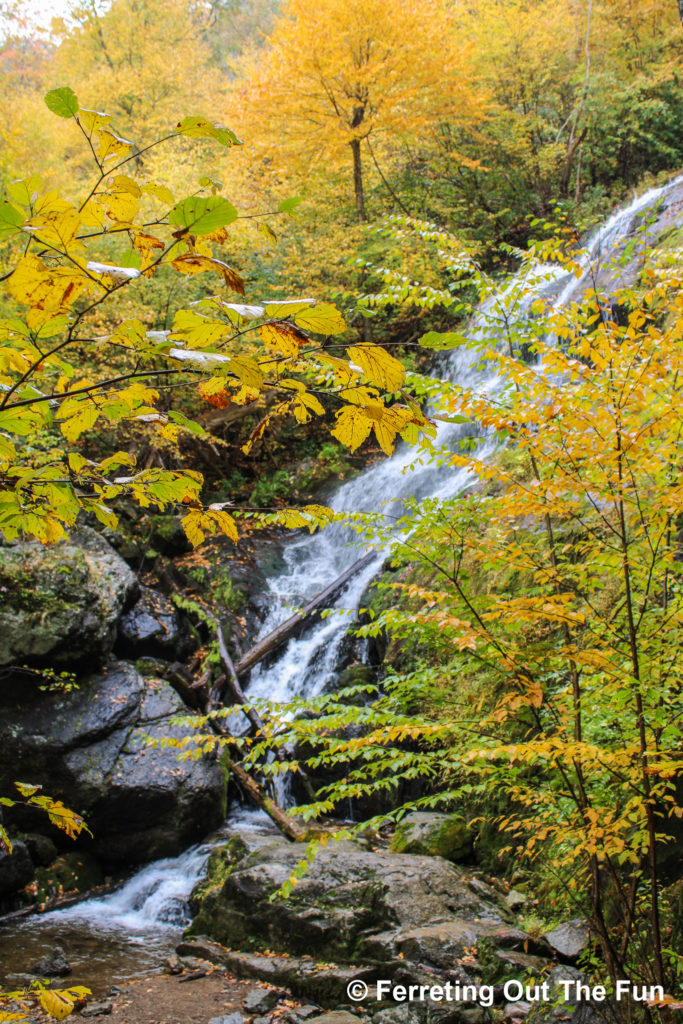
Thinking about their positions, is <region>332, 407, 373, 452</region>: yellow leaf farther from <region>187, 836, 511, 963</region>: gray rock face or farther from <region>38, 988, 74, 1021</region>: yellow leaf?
<region>187, 836, 511, 963</region>: gray rock face

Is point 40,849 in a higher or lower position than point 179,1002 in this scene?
higher

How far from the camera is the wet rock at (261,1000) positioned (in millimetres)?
3320

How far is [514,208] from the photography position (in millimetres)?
14867

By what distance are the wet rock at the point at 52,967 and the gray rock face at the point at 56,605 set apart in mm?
2778

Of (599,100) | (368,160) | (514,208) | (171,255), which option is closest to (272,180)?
(368,160)

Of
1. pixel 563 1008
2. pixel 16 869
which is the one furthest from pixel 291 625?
pixel 563 1008

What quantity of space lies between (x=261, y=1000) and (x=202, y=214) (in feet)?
13.7

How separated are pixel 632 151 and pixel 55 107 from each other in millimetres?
17510

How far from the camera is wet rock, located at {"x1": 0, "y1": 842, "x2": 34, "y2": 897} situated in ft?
16.2

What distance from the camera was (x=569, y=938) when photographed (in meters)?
3.12

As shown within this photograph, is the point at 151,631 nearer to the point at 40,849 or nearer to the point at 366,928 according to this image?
the point at 40,849

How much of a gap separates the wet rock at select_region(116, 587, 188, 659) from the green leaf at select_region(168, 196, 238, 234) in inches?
301

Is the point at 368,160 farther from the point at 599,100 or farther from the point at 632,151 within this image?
the point at 632,151

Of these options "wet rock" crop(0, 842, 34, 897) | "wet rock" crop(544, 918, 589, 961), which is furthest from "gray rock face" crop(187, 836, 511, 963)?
"wet rock" crop(0, 842, 34, 897)
